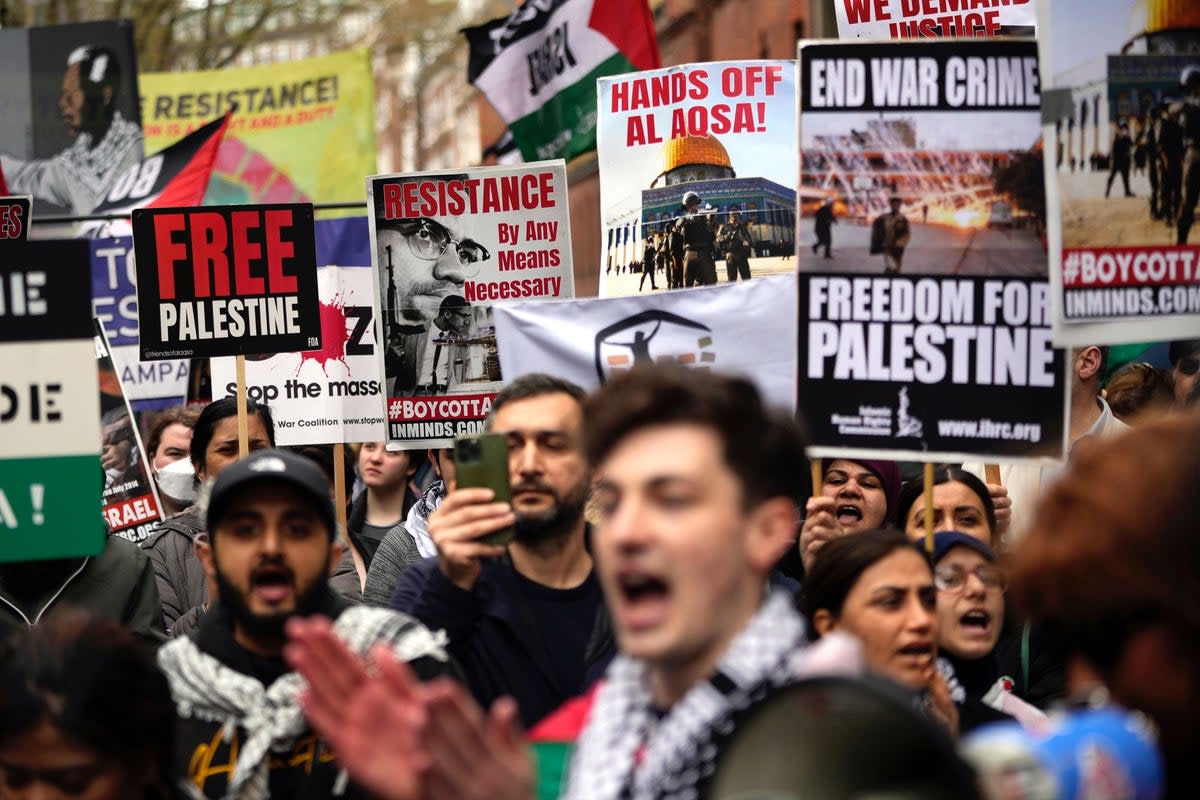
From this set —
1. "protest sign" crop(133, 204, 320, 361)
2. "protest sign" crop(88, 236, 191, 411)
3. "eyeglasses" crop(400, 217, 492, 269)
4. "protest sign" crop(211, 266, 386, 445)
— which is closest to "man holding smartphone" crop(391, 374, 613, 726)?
"protest sign" crop(133, 204, 320, 361)

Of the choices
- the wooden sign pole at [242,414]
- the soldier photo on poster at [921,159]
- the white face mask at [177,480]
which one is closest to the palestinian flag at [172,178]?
the white face mask at [177,480]

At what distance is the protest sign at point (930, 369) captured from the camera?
531 centimetres

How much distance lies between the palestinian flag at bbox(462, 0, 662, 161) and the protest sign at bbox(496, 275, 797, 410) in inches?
169

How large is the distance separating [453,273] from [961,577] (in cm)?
315

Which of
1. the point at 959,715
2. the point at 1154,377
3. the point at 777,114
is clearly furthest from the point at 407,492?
the point at 959,715

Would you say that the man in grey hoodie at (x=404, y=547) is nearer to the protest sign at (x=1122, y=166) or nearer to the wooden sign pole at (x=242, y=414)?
the wooden sign pole at (x=242, y=414)

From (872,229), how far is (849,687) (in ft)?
10.2

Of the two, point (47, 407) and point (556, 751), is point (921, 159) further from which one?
point (556, 751)

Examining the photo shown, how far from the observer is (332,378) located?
30.7 ft

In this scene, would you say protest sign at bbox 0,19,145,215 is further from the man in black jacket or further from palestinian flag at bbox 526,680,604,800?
palestinian flag at bbox 526,680,604,800

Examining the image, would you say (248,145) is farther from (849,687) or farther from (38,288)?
(849,687)

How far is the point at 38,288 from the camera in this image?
4801 mm

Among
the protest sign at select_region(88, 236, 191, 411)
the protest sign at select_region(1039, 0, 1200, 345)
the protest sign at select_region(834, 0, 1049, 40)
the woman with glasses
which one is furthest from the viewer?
the protest sign at select_region(88, 236, 191, 411)

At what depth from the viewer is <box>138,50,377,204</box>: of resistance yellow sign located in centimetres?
1812
